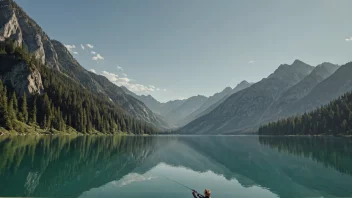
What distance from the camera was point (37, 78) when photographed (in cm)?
16950

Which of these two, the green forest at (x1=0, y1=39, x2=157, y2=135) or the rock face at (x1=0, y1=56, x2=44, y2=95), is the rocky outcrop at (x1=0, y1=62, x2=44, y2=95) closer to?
the rock face at (x1=0, y1=56, x2=44, y2=95)

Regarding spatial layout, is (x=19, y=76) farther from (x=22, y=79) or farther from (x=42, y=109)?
(x=42, y=109)

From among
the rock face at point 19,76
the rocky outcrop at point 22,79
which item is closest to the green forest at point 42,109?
the rock face at point 19,76

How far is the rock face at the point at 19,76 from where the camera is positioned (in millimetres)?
152625

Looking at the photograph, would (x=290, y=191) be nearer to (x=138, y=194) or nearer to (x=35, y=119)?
(x=138, y=194)

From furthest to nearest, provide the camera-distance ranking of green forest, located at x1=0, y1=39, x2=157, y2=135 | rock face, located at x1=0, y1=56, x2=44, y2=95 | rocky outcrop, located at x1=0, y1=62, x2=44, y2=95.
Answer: rock face, located at x1=0, y1=56, x2=44, y2=95 < rocky outcrop, located at x1=0, y1=62, x2=44, y2=95 < green forest, located at x1=0, y1=39, x2=157, y2=135

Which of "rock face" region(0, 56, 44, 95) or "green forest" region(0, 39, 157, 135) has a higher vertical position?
"rock face" region(0, 56, 44, 95)

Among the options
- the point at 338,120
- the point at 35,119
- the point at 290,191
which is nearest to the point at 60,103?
the point at 35,119

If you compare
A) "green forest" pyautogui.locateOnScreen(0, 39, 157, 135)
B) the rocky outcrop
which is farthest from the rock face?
"green forest" pyautogui.locateOnScreen(0, 39, 157, 135)

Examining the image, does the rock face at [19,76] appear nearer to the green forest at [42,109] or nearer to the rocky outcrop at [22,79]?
the rocky outcrop at [22,79]

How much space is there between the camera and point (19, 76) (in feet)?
513

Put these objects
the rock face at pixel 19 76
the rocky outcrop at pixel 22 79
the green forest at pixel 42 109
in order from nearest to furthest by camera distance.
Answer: the green forest at pixel 42 109 < the rocky outcrop at pixel 22 79 < the rock face at pixel 19 76

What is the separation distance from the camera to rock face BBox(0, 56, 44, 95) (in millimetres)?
152625

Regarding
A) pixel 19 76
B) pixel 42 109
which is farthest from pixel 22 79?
pixel 42 109
